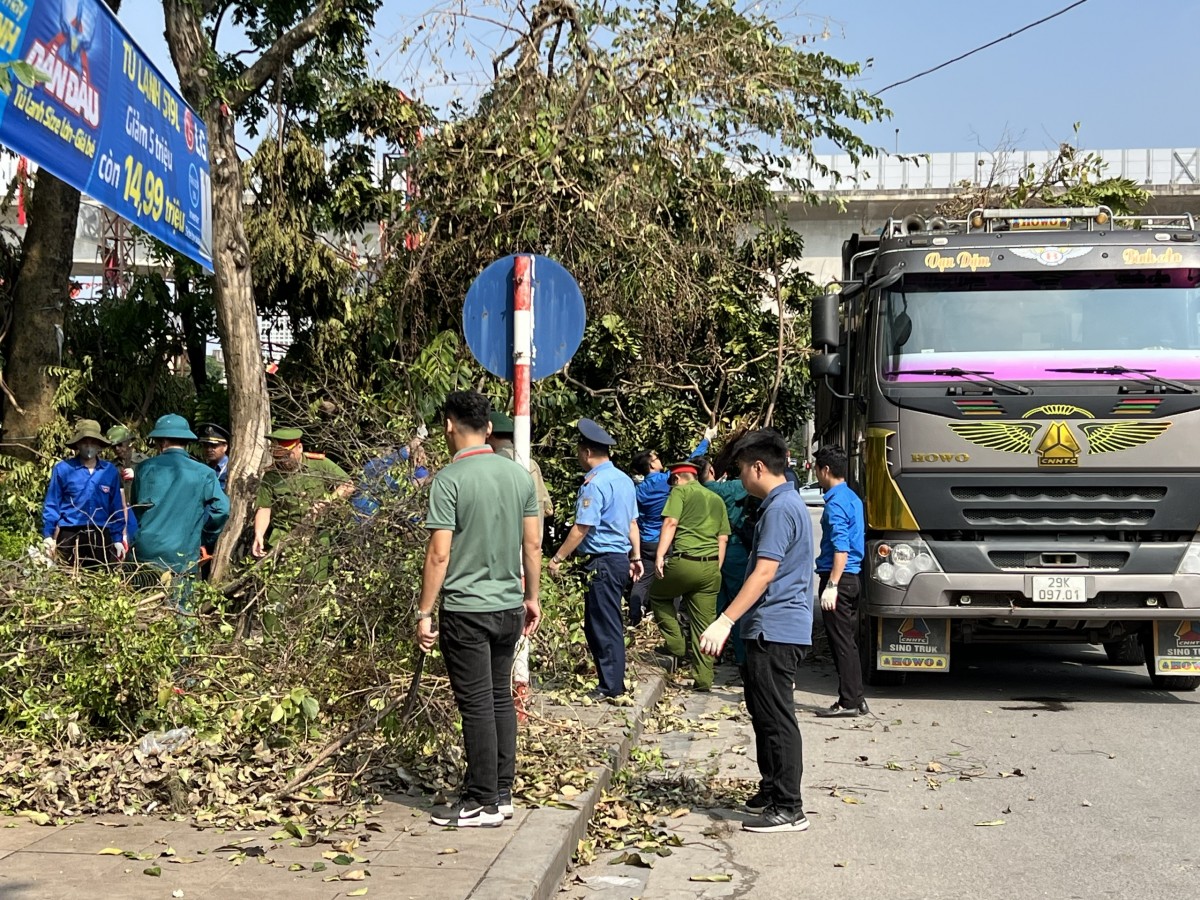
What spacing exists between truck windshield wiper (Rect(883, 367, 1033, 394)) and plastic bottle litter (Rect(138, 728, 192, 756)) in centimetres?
553

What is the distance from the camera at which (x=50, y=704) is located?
21.0 ft

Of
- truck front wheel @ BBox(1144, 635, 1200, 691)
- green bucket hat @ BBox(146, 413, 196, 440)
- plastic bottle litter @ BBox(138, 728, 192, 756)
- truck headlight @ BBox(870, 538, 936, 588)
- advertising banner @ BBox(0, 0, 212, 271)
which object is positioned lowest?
truck front wheel @ BBox(1144, 635, 1200, 691)

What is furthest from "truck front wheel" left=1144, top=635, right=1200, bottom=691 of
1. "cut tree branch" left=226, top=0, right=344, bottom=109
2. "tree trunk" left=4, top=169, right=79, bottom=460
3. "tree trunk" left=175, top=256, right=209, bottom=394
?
"tree trunk" left=4, top=169, right=79, bottom=460

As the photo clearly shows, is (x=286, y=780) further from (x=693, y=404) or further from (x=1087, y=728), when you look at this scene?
(x=693, y=404)

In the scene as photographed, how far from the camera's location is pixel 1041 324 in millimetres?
9570

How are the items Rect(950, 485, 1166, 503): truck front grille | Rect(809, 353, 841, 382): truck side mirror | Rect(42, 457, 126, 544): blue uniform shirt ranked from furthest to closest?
Rect(809, 353, 841, 382): truck side mirror, Rect(42, 457, 126, 544): blue uniform shirt, Rect(950, 485, 1166, 503): truck front grille

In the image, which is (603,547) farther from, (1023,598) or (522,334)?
(1023,598)

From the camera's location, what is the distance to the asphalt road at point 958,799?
18.2 ft

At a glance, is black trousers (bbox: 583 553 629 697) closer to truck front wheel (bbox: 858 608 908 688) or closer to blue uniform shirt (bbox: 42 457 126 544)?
truck front wheel (bbox: 858 608 908 688)

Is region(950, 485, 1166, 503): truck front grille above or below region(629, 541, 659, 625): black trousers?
above

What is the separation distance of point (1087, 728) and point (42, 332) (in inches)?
389

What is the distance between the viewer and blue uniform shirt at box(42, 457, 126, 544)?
9430mm

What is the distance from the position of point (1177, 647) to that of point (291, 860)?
6932mm

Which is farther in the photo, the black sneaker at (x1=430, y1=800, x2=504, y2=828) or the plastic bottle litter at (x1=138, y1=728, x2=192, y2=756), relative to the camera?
the plastic bottle litter at (x1=138, y1=728, x2=192, y2=756)
